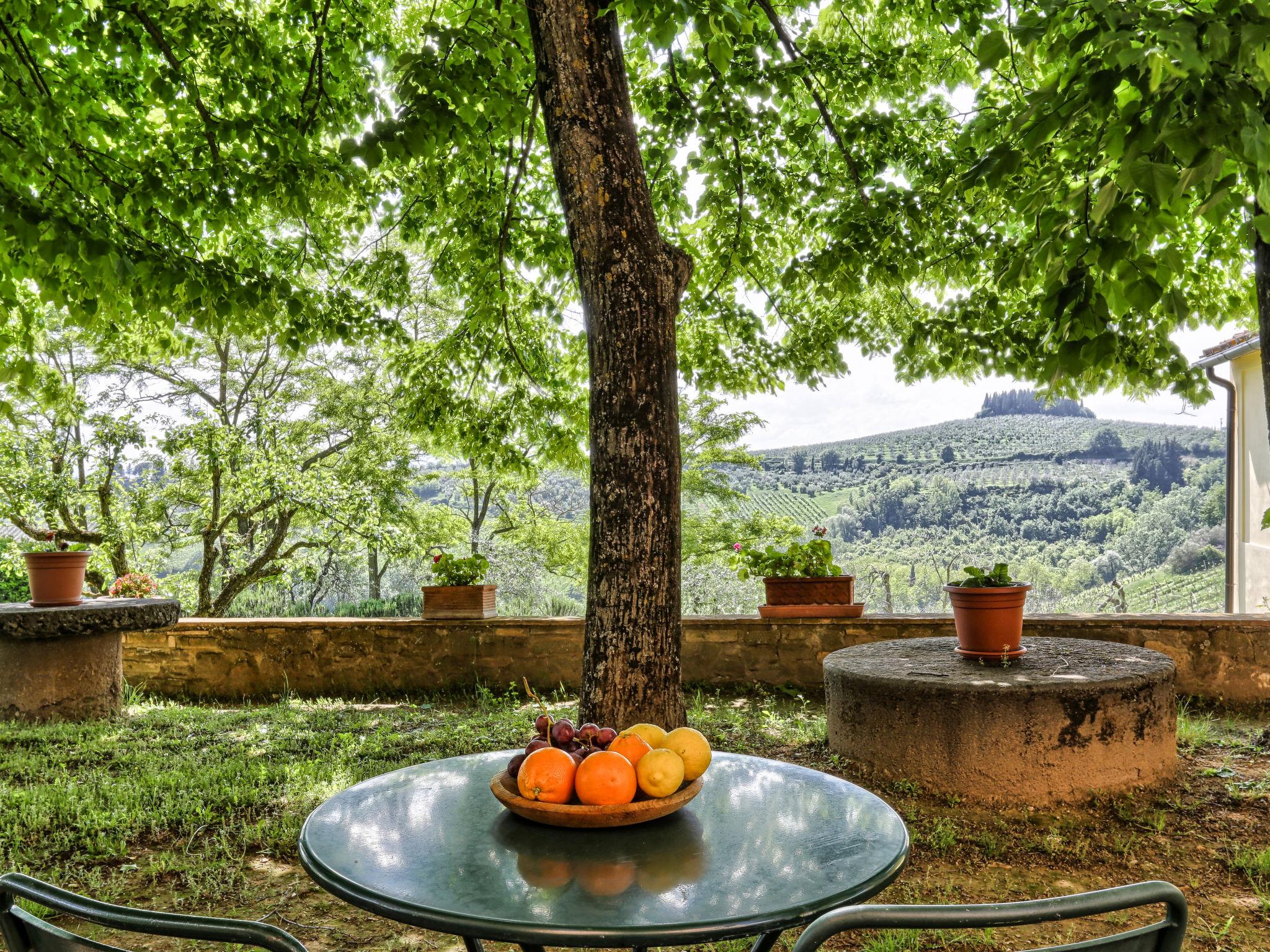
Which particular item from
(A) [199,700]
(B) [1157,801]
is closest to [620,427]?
(B) [1157,801]

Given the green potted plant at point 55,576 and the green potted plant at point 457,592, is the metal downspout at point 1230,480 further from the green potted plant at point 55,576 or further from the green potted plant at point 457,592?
the green potted plant at point 55,576

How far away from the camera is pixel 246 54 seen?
5.34 meters

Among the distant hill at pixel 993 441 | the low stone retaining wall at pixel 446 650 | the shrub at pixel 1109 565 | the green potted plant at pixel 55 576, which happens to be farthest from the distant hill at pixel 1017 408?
the green potted plant at pixel 55 576

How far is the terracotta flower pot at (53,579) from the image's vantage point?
19.2 ft

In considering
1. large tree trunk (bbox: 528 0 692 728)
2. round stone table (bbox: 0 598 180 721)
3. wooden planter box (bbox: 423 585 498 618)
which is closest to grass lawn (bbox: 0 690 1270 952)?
round stone table (bbox: 0 598 180 721)

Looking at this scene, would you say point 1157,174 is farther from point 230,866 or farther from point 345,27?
point 345,27

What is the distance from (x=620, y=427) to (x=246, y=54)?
13.4ft

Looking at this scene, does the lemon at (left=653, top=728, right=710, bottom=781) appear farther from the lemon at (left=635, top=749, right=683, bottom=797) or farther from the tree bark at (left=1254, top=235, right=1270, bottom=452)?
the tree bark at (left=1254, top=235, right=1270, bottom=452)

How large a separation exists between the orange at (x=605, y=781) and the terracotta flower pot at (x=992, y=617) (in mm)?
→ 3055

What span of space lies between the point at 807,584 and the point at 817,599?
134 mm

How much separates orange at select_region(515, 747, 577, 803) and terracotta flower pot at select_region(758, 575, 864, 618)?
5.02m

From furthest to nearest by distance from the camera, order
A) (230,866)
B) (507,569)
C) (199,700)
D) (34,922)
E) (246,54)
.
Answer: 1. (507,569)
2. (199,700)
3. (246,54)
4. (230,866)
5. (34,922)

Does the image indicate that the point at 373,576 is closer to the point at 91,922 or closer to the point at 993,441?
the point at 993,441

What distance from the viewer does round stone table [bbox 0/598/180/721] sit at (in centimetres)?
554
